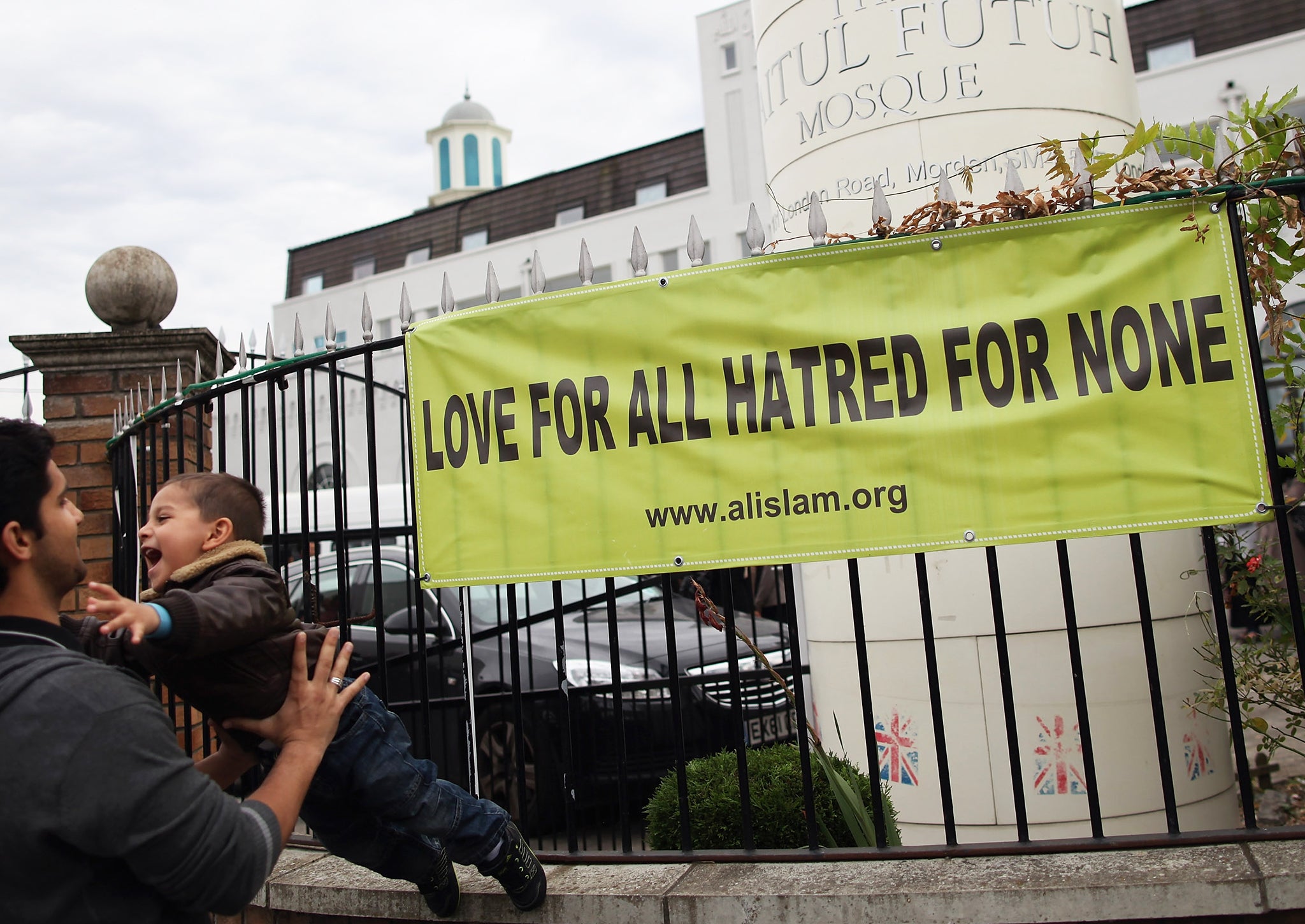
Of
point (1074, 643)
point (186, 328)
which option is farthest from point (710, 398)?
point (186, 328)

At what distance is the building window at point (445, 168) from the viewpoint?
145 feet

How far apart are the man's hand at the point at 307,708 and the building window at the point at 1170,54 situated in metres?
25.7

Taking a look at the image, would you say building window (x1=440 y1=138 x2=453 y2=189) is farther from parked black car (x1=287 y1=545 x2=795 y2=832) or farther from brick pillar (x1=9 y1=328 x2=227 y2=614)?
brick pillar (x1=9 y1=328 x2=227 y2=614)

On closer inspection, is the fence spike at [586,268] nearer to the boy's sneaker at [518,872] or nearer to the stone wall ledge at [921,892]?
the boy's sneaker at [518,872]

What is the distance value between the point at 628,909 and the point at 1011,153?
309 cm

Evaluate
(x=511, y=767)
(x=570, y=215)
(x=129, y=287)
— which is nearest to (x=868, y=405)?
(x=511, y=767)

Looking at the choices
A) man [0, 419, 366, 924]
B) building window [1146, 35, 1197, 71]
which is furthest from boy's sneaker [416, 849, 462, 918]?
building window [1146, 35, 1197, 71]

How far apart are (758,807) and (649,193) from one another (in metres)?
27.0

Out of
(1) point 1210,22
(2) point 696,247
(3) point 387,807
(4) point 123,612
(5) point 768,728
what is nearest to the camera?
(4) point 123,612

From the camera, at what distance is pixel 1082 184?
2.85 metres

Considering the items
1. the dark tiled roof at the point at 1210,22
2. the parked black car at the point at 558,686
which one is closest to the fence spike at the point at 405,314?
the parked black car at the point at 558,686

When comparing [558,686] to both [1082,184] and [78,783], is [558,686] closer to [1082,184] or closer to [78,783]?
[1082,184]

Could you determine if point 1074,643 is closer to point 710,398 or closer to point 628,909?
point 710,398

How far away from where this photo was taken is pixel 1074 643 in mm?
2684
